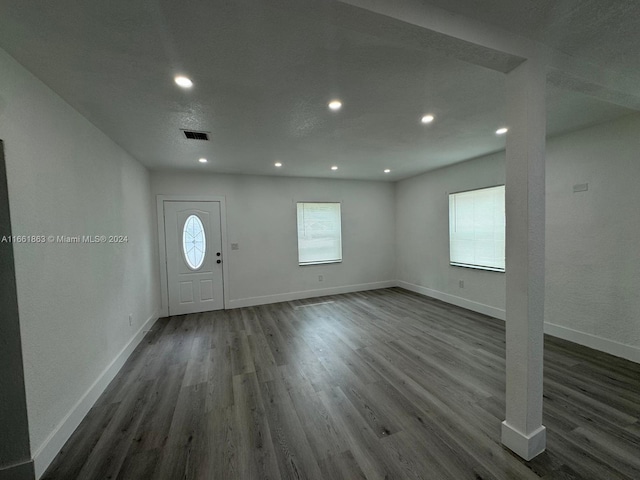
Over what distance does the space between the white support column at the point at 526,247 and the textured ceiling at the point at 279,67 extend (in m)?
0.26

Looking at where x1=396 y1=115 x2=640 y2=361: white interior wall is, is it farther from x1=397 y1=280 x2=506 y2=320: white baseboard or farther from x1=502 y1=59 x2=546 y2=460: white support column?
x1=502 y1=59 x2=546 y2=460: white support column

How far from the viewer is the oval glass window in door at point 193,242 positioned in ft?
14.7

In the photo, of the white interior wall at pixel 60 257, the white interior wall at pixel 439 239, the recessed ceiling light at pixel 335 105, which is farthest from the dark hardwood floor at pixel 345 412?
the recessed ceiling light at pixel 335 105

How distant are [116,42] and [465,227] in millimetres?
4807

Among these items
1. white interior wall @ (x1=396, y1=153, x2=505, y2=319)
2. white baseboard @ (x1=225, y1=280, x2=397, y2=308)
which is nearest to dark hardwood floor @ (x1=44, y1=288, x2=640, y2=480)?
white interior wall @ (x1=396, y1=153, x2=505, y2=319)

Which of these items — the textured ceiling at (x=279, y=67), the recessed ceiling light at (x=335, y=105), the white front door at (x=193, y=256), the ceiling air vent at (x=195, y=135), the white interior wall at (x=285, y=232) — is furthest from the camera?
the white interior wall at (x=285, y=232)

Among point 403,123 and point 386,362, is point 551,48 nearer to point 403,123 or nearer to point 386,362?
point 403,123

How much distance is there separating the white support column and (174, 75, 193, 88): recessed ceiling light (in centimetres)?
215

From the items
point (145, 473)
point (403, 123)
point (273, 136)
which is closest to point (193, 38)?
point (273, 136)

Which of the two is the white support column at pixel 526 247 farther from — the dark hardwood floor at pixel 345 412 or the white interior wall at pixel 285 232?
the white interior wall at pixel 285 232

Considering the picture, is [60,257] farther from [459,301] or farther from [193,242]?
[459,301]

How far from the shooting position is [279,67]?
1.68 metres

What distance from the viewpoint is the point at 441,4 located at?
123 centimetres

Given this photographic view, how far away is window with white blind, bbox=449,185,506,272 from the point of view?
152 inches
